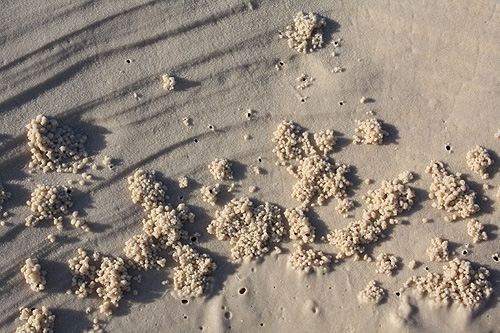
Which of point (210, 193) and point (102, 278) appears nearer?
point (102, 278)

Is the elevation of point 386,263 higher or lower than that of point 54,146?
lower

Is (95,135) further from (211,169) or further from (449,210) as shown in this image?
(449,210)

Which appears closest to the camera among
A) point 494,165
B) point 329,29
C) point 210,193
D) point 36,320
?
point 36,320

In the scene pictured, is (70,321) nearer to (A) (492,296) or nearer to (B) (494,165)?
(A) (492,296)

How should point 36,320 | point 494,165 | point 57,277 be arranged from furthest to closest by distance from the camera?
point 494,165, point 57,277, point 36,320

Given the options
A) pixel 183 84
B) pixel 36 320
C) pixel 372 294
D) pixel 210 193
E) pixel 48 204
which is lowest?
pixel 372 294

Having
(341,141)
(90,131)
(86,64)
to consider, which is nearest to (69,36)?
(86,64)

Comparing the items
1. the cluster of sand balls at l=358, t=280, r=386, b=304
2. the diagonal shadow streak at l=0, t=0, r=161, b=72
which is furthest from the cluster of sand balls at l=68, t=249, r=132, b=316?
the cluster of sand balls at l=358, t=280, r=386, b=304
